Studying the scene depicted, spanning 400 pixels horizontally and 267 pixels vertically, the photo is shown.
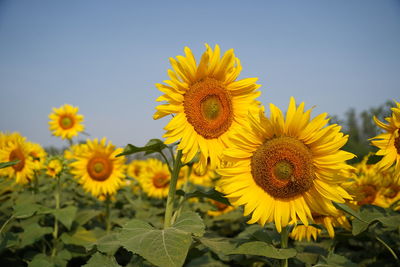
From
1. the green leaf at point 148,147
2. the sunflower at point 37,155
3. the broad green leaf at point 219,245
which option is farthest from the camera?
the sunflower at point 37,155

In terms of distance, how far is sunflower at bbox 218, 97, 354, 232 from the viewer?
2.10 meters

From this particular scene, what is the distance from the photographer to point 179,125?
2494 mm

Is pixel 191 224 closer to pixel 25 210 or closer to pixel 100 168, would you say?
pixel 25 210

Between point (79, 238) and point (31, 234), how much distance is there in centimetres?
51

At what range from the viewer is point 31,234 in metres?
3.45

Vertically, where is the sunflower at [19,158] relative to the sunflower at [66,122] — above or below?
below

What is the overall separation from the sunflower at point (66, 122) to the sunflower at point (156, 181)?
2693mm

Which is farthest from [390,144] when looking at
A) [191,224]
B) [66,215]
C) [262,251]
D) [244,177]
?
[66,215]

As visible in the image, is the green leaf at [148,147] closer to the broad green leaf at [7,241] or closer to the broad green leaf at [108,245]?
the broad green leaf at [108,245]

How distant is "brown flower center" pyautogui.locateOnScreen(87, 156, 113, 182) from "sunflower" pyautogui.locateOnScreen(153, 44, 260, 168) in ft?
7.54

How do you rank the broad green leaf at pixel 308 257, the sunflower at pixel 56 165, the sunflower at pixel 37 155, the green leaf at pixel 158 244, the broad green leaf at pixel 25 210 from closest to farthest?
the green leaf at pixel 158 244, the broad green leaf at pixel 308 257, the broad green leaf at pixel 25 210, the sunflower at pixel 56 165, the sunflower at pixel 37 155

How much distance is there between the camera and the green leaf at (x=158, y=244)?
1896 mm

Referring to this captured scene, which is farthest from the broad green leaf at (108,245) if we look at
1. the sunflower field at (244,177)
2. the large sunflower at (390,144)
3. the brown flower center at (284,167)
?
the large sunflower at (390,144)

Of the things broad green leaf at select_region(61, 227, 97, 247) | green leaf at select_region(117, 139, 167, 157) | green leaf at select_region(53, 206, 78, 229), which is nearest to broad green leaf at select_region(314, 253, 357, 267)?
green leaf at select_region(117, 139, 167, 157)
